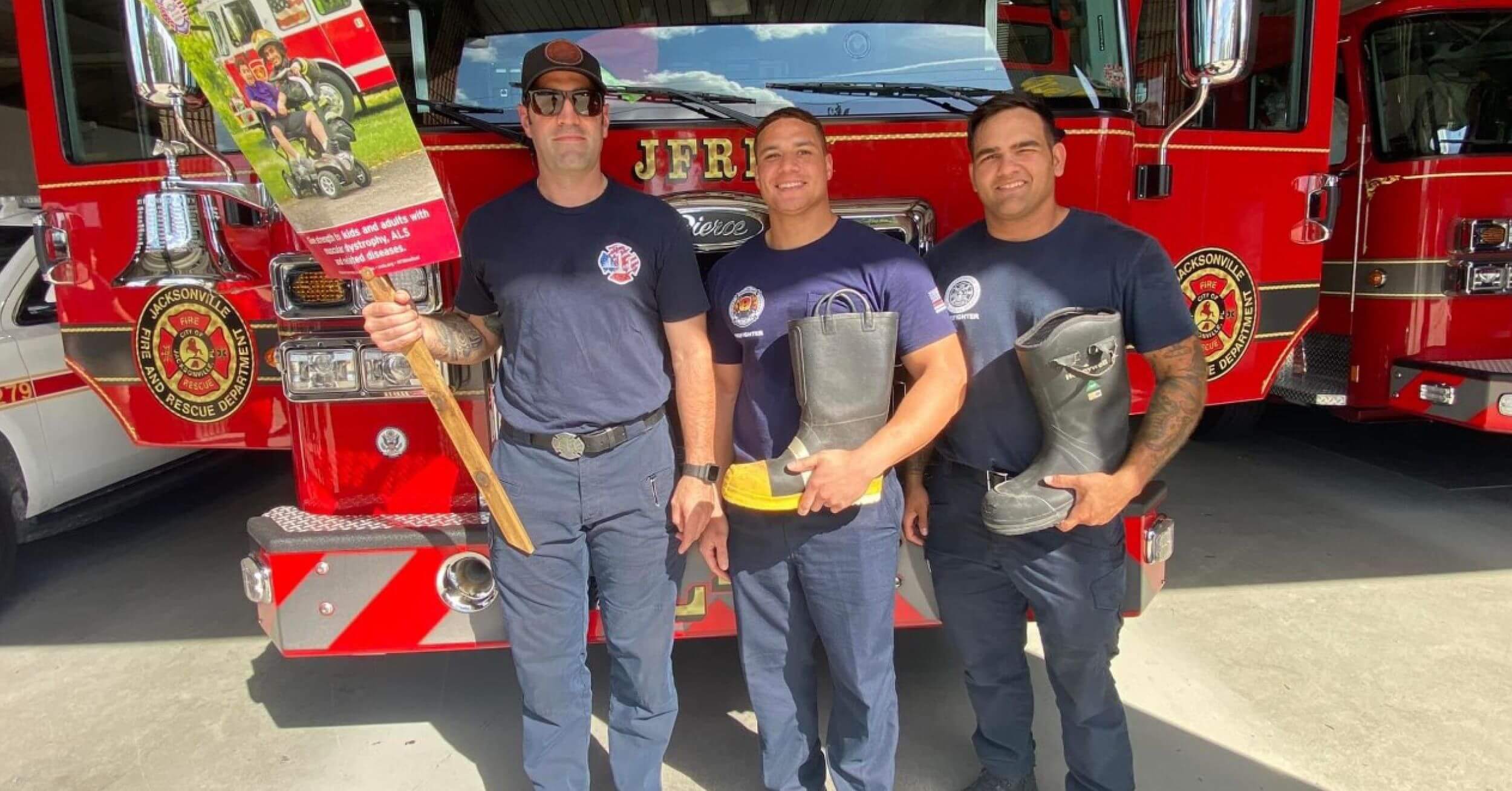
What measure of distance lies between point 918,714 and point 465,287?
1926 millimetres

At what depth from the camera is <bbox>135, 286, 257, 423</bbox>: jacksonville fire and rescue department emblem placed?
2.94 m

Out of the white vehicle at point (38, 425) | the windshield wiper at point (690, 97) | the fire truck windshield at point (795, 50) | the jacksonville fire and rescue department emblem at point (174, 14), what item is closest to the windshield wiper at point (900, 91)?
the fire truck windshield at point (795, 50)

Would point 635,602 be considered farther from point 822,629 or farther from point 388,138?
point 388,138

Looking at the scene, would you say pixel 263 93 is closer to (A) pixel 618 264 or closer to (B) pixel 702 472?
(A) pixel 618 264

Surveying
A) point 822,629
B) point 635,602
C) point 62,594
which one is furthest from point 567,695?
point 62,594

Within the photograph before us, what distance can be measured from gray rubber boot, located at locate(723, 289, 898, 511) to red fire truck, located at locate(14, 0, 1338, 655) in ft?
1.77

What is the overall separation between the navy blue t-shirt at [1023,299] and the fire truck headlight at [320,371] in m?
1.50

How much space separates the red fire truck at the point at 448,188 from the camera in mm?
2559

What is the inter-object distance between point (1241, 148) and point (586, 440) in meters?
2.51

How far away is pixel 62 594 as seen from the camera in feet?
14.9

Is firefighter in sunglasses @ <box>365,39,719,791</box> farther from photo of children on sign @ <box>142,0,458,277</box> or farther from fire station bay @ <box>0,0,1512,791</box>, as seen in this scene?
photo of children on sign @ <box>142,0,458,277</box>

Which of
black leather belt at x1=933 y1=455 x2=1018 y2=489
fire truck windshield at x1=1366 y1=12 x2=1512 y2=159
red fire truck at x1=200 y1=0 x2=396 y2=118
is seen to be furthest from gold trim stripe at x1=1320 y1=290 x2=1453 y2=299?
red fire truck at x1=200 y1=0 x2=396 y2=118

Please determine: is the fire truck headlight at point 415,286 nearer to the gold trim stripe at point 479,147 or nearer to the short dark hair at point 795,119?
the gold trim stripe at point 479,147

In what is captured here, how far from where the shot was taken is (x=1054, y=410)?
2152 mm
